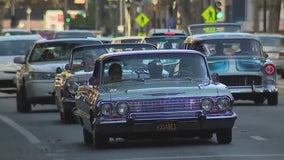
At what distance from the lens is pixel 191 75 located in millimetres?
14070

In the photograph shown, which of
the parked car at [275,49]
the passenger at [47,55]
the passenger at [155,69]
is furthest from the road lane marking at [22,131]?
the parked car at [275,49]

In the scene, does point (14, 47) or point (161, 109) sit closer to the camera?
point (161, 109)

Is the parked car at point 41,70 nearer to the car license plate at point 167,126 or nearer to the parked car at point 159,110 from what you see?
the parked car at point 159,110

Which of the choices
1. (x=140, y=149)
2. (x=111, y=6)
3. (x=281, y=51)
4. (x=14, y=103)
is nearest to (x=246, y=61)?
(x=14, y=103)

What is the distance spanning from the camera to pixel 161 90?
13000mm

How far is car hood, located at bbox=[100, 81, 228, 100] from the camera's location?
12944 millimetres

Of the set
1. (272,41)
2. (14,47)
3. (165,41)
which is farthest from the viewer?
(272,41)

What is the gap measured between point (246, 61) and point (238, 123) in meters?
4.67

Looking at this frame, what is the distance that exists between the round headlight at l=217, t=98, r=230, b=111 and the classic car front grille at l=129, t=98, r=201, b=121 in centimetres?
33

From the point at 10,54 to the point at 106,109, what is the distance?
16.9 meters

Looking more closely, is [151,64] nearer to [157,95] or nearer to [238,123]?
[157,95]

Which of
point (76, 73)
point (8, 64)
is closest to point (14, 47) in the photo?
point (8, 64)

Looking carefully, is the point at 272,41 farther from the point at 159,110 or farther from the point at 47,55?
the point at 159,110

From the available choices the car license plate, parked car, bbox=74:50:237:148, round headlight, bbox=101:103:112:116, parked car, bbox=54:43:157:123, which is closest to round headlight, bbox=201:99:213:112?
parked car, bbox=74:50:237:148
